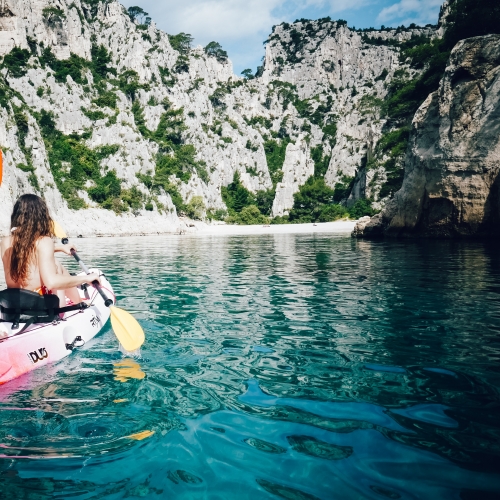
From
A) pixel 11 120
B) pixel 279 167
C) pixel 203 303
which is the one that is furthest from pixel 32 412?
pixel 279 167

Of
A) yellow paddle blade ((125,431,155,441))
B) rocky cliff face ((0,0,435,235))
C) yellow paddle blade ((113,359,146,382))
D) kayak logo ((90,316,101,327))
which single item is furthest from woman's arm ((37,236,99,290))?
rocky cliff face ((0,0,435,235))

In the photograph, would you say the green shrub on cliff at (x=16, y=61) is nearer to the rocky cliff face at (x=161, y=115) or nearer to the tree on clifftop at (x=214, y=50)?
the rocky cliff face at (x=161, y=115)

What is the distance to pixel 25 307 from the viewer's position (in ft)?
15.3

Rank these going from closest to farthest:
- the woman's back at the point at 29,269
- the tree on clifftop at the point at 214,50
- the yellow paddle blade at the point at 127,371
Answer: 1. the yellow paddle blade at the point at 127,371
2. the woman's back at the point at 29,269
3. the tree on clifftop at the point at 214,50

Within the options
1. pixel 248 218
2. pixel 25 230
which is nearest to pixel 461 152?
pixel 25 230

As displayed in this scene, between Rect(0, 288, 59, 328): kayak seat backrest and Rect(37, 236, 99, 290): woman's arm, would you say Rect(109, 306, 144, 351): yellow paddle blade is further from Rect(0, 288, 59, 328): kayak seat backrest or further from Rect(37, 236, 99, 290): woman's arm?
Rect(37, 236, 99, 290): woman's arm

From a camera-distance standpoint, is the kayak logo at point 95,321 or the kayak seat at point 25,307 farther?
the kayak logo at point 95,321

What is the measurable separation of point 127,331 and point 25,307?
1.23 metres

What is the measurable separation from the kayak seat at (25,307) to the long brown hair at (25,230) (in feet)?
0.78

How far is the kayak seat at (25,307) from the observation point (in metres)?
4.61

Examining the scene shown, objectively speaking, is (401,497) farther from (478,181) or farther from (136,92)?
(136,92)

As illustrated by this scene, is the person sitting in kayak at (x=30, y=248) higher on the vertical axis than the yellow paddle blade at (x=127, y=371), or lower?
higher

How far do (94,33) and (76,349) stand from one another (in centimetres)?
10040

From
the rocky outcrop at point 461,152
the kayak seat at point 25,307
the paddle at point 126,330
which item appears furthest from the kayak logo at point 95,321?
the rocky outcrop at point 461,152
